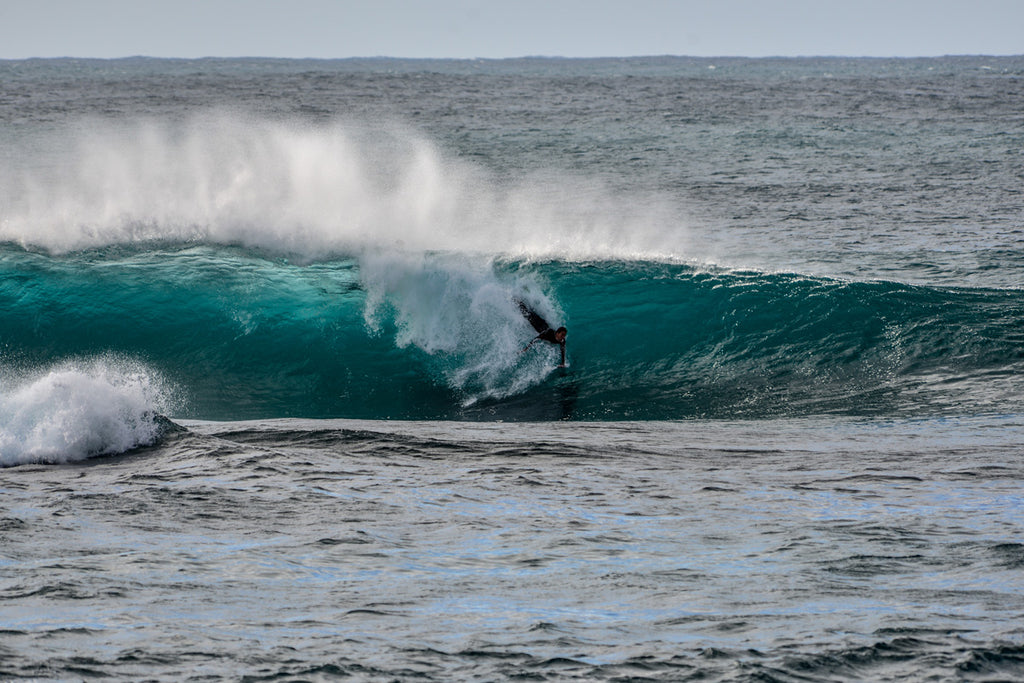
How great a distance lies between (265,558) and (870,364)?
29.0 feet

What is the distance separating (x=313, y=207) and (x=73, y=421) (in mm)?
11293

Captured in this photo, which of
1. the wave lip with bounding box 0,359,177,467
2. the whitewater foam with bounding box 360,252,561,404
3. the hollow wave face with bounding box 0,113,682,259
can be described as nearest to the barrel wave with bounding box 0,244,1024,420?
the whitewater foam with bounding box 360,252,561,404

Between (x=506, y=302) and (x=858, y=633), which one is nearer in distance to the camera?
(x=858, y=633)

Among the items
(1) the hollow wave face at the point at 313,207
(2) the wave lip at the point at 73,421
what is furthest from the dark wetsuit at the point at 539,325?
(2) the wave lip at the point at 73,421

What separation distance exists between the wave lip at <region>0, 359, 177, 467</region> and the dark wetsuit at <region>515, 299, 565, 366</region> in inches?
199

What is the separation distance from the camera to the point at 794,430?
10406 mm

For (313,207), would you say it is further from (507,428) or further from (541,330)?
(507,428)

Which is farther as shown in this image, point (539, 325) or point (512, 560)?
point (539, 325)

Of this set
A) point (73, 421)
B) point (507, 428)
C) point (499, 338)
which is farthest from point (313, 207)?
point (73, 421)

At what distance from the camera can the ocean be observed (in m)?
4.97

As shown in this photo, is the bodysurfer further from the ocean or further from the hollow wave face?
the hollow wave face

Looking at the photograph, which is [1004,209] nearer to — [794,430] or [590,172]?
[590,172]

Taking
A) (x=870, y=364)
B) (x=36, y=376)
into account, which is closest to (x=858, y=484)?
(x=870, y=364)

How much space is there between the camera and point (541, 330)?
13203mm
